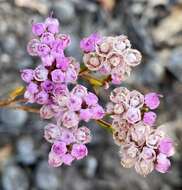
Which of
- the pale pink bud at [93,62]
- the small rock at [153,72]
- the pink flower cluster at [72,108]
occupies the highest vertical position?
the small rock at [153,72]

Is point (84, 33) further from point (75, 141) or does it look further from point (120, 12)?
point (75, 141)

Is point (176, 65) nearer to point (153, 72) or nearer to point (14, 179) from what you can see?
point (153, 72)

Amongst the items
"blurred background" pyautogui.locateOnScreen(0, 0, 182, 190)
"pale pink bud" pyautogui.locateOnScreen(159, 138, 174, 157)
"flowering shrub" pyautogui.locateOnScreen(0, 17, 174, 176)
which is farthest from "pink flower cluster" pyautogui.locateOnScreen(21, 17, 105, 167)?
"blurred background" pyautogui.locateOnScreen(0, 0, 182, 190)

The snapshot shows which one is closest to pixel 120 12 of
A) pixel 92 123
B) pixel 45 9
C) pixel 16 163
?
pixel 45 9

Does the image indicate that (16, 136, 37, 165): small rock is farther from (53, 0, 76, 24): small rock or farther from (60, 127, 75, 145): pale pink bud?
(60, 127, 75, 145): pale pink bud

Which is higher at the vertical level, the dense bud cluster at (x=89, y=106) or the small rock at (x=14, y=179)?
the dense bud cluster at (x=89, y=106)

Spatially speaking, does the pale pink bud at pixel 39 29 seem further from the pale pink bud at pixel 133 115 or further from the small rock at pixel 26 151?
the small rock at pixel 26 151

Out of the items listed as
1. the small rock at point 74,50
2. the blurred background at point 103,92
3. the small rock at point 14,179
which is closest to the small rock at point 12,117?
the blurred background at point 103,92
